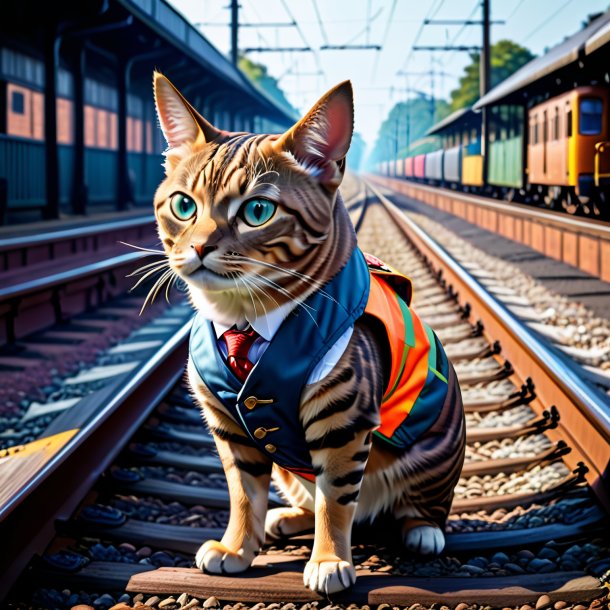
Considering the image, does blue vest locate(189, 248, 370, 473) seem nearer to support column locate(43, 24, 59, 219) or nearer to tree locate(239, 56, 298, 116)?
support column locate(43, 24, 59, 219)

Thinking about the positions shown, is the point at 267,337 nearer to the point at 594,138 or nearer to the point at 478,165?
the point at 594,138

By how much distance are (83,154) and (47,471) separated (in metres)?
14.8

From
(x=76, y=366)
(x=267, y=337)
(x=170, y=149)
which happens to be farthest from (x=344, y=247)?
(x=76, y=366)

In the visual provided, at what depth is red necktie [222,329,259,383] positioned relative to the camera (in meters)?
2.09

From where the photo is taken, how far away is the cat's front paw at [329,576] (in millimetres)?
2152

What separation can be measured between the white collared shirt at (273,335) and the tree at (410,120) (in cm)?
4503

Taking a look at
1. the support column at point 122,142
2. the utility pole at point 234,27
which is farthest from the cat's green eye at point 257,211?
the utility pole at point 234,27

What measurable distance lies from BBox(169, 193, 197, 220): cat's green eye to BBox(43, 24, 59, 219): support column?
43.5 feet

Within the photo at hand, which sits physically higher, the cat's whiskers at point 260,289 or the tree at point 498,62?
the tree at point 498,62

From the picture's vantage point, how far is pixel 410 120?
54156mm

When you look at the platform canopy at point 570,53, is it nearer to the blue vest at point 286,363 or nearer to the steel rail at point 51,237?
the steel rail at point 51,237

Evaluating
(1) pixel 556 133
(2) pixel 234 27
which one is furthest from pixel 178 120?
(2) pixel 234 27

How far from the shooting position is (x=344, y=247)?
212 cm

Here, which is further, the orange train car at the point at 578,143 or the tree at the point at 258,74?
the tree at the point at 258,74
